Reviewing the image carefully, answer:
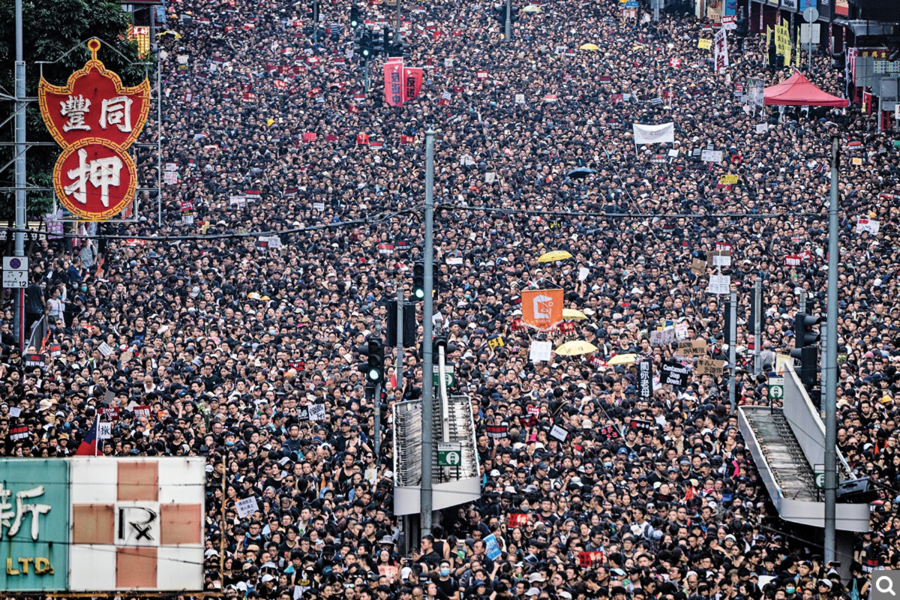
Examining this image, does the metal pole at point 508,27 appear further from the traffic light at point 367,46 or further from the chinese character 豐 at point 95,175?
the chinese character 豐 at point 95,175

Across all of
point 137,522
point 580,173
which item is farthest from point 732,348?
point 580,173

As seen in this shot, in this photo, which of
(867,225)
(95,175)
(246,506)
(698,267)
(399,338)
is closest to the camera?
(246,506)

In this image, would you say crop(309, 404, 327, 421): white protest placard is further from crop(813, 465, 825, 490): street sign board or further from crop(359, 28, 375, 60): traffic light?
crop(359, 28, 375, 60): traffic light

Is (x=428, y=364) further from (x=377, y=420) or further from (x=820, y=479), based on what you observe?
(x=820, y=479)

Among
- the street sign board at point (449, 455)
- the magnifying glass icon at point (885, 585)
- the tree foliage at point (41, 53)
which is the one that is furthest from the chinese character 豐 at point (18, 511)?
the tree foliage at point (41, 53)

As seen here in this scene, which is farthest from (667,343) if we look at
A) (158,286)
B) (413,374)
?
(158,286)

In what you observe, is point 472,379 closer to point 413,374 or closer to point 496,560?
point 413,374
